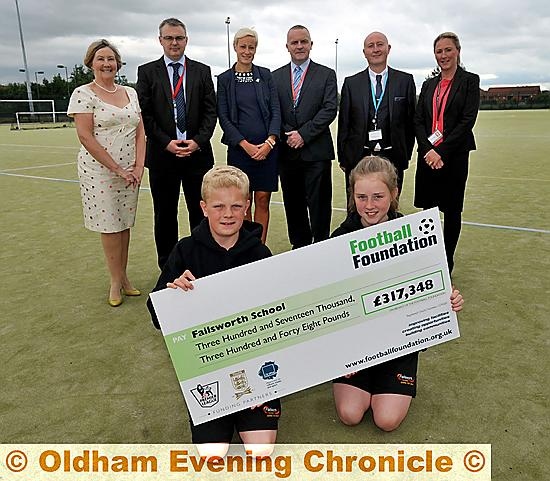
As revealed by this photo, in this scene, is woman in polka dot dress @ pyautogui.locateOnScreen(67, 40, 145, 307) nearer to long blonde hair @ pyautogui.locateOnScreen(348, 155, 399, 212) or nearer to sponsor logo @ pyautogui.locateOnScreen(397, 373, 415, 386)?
long blonde hair @ pyautogui.locateOnScreen(348, 155, 399, 212)

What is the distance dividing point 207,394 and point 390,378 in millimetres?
893

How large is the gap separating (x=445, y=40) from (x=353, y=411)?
2.87 meters

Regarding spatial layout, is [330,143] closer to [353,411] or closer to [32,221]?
[353,411]

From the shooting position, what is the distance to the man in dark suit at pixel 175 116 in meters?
4.01

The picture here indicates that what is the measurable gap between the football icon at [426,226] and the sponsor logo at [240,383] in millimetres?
1050

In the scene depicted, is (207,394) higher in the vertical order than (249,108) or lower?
lower

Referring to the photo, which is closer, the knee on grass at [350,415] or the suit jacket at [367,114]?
the knee on grass at [350,415]

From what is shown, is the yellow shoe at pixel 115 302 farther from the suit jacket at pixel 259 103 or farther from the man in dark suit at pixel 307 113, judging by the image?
the man in dark suit at pixel 307 113

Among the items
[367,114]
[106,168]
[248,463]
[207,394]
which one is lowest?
[248,463]

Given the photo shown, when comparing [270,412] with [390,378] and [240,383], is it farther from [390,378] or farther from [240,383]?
[390,378]

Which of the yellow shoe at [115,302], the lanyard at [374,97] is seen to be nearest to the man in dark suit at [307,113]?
the lanyard at [374,97]

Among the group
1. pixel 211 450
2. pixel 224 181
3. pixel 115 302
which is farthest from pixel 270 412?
pixel 115 302

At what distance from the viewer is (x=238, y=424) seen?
2371mm

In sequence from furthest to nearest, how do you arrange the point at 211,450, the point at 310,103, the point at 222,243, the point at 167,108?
the point at 310,103, the point at 167,108, the point at 222,243, the point at 211,450
